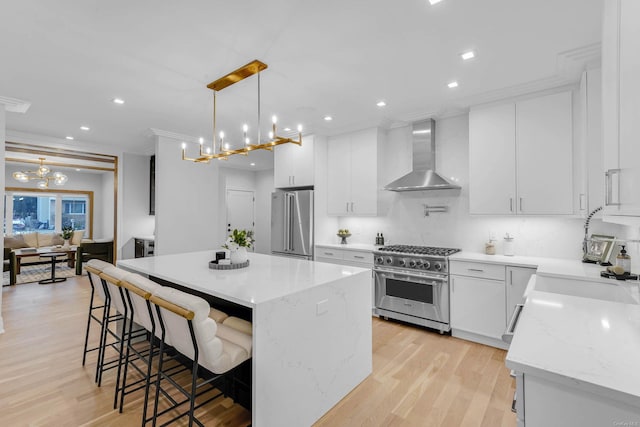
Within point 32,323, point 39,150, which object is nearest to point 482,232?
point 32,323

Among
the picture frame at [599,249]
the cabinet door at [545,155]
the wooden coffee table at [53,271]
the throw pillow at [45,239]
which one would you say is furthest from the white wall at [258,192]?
the picture frame at [599,249]

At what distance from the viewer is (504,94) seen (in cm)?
321

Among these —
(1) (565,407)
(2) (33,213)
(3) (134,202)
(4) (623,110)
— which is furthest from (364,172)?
(2) (33,213)

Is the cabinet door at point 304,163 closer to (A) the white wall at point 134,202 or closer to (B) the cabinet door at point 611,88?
(B) the cabinet door at point 611,88

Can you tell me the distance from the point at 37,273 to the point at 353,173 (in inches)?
308

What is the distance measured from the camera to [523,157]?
3.20 metres

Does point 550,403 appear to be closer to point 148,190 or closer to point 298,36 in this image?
point 298,36

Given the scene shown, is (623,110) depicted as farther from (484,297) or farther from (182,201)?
(182,201)

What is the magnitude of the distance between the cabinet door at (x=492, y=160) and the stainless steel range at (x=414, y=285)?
2.46 feet

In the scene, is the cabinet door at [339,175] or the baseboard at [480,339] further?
the cabinet door at [339,175]

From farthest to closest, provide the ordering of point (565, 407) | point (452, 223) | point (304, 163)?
point (304, 163) → point (452, 223) → point (565, 407)

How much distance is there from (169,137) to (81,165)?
4034 mm

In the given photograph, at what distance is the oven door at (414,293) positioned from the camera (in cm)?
353

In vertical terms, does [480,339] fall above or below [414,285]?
below
